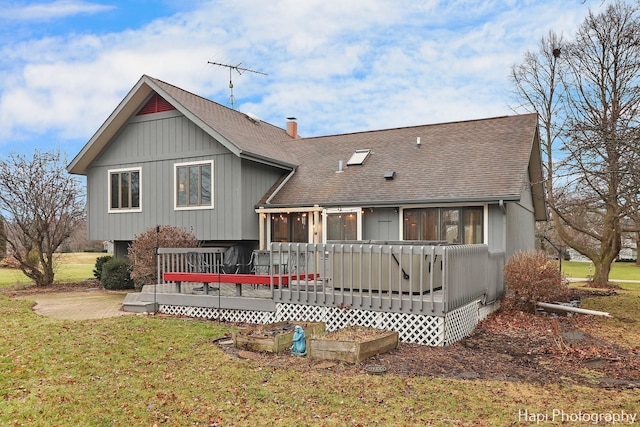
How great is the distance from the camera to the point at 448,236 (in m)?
13.1


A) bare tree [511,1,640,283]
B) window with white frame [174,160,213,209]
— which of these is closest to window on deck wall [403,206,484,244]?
bare tree [511,1,640,283]

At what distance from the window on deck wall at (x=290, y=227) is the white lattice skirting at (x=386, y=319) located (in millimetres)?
4926

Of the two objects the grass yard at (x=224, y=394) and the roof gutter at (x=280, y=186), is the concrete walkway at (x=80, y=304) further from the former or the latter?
the roof gutter at (x=280, y=186)

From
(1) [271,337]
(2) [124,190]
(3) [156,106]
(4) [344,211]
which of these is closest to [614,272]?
(4) [344,211]

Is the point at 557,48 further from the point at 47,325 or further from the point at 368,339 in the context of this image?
the point at 47,325

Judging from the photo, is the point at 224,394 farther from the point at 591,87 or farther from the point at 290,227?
the point at 591,87

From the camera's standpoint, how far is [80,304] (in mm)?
12570

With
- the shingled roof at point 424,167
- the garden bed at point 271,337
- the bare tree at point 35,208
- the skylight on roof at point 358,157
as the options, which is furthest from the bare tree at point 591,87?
the bare tree at point 35,208

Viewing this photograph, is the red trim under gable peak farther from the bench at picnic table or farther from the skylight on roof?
the bench at picnic table

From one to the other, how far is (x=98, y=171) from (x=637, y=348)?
680 inches

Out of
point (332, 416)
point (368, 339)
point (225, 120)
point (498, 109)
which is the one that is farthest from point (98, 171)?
point (498, 109)

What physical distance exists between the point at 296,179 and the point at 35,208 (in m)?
10.2

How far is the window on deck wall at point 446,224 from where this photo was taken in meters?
12.9

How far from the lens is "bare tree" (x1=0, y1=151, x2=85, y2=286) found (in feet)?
59.4
